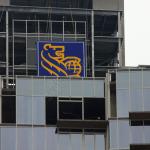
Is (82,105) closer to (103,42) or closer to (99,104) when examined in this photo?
(99,104)

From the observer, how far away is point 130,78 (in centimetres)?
5766

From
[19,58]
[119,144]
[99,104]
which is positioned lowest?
[119,144]

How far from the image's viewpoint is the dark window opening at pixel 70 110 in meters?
57.1

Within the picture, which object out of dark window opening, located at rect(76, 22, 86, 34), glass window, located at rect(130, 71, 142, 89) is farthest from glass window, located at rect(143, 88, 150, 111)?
dark window opening, located at rect(76, 22, 86, 34)

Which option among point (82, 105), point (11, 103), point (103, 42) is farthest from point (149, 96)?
point (103, 42)

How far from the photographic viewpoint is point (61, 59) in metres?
66.2

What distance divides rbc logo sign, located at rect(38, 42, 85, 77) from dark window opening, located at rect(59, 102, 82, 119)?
25.4 ft

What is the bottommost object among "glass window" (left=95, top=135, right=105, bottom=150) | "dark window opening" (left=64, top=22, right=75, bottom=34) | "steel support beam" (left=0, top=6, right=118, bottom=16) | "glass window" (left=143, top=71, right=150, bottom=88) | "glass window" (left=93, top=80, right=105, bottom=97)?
"glass window" (left=95, top=135, right=105, bottom=150)

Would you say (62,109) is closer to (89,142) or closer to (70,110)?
(70,110)

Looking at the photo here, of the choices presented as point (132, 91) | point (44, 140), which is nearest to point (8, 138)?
point (44, 140)

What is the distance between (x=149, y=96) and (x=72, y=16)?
25.9 meters

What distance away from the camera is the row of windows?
56844mm

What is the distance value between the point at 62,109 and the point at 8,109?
16.1 feet

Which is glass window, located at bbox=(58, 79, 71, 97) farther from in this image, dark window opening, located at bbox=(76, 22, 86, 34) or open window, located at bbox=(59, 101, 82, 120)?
dark window opening, located at bbox=(76, 22, 86, 34)
